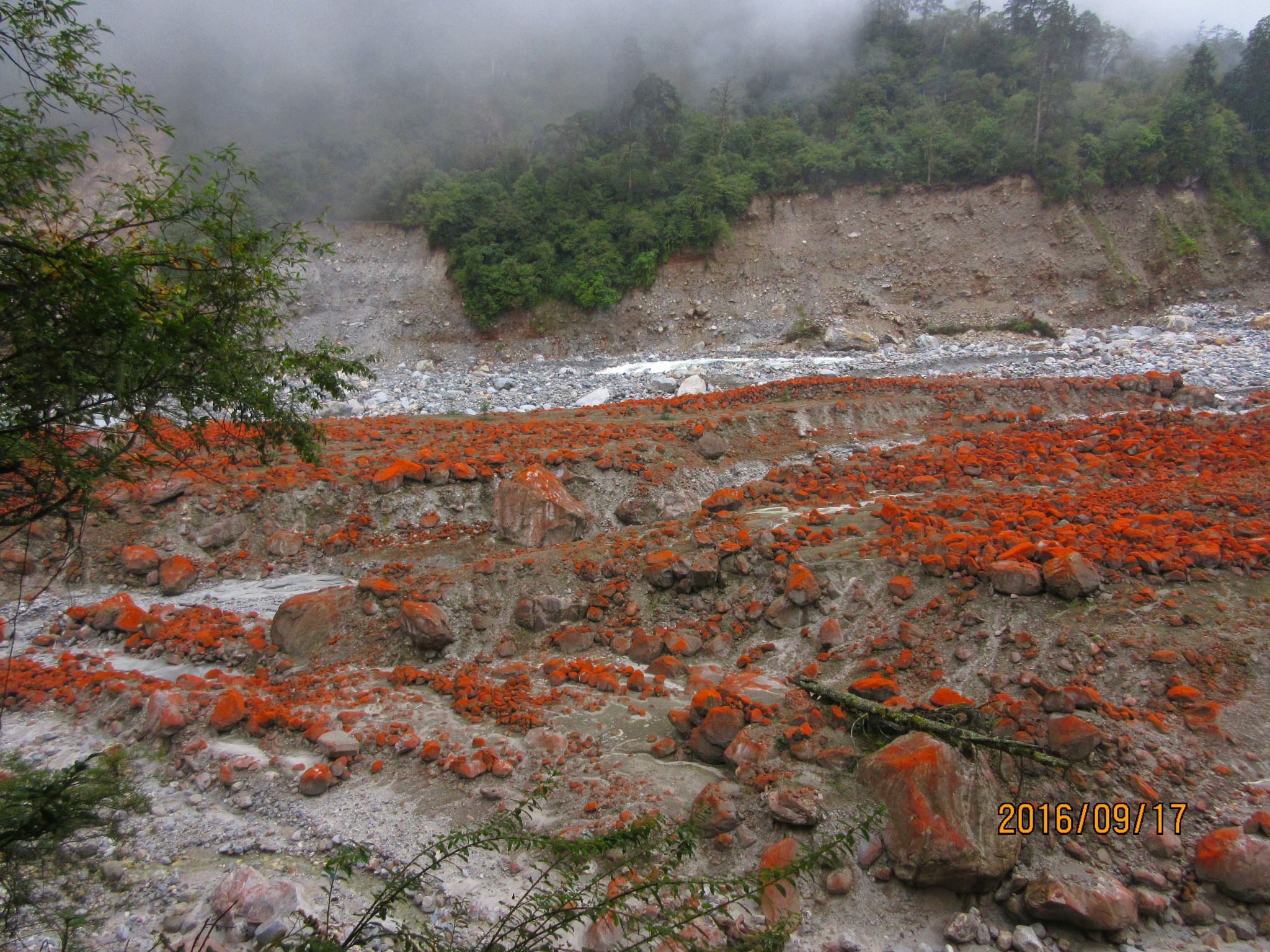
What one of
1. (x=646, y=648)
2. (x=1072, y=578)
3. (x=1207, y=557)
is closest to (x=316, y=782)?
(x=646, y=648)

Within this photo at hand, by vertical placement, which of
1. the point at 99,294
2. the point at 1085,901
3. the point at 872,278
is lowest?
the point at 1085,901

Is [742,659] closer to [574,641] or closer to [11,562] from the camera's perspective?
[574,641]

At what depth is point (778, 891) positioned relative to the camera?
4.21 metres

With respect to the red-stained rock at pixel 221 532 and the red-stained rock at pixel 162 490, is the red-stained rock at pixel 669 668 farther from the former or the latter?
the red-stained rock at pixel 162 490

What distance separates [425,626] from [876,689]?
17.8ft

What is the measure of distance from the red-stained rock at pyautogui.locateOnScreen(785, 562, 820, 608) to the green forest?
87.4 ft

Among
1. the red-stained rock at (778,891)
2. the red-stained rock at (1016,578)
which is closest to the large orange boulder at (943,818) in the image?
the red-stained rock at (778,891)

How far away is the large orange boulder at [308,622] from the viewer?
8.13 meters

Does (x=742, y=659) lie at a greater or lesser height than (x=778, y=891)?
lesser

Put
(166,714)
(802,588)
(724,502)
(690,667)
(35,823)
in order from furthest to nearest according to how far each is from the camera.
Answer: (724,502) < (802,588) < (690,667) < (166,714) < (35,823)

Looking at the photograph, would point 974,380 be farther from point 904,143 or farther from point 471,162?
point 471,162

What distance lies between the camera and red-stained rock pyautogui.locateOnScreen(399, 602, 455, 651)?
8.05 m

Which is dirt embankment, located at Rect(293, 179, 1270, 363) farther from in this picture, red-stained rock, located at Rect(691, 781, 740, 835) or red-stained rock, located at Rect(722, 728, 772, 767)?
red-stained rock, located at Rect(691, 781, 740, 835)

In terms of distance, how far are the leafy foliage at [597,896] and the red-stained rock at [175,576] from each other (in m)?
6.76
